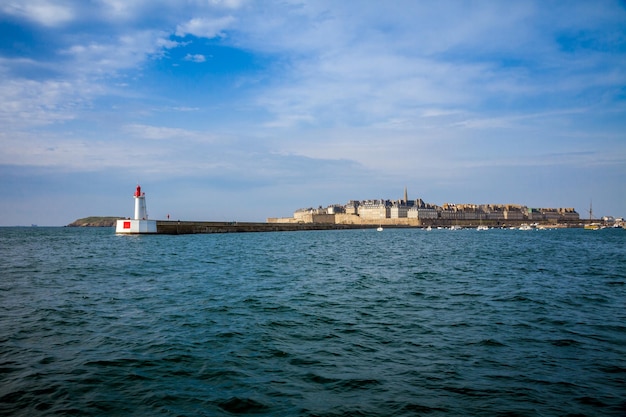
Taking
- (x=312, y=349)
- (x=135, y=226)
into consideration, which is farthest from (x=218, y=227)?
(x=312, y=349)

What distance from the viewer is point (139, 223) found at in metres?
67.9

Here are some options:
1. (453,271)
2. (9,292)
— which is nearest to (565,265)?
(453,271)

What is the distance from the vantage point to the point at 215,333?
10547 millimetres

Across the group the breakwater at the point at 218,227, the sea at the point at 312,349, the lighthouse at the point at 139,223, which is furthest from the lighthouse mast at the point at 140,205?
the sea at the point at 312,349

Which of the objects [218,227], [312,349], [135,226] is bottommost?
[312,349]

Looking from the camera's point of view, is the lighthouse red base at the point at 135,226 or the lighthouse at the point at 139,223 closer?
the lighthouse at the point at 139,223

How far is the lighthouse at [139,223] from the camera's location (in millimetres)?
64750

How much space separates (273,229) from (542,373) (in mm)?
115718

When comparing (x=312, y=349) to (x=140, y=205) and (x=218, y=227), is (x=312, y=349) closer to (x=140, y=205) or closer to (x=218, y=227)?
(x=140, y=205)

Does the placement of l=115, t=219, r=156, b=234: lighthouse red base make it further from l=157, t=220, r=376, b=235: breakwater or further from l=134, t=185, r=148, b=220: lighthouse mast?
l=157, t=220, r=376, b=235: breakwater

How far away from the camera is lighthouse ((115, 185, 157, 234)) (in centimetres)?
6475

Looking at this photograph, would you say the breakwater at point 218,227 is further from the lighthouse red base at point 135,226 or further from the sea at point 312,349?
the sea at point 312,349

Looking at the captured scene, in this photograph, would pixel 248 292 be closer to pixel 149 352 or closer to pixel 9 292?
pixel 149 352

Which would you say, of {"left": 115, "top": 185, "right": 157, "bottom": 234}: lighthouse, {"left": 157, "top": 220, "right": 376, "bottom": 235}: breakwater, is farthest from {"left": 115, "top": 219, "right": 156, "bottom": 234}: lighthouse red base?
{"left": 157, "top": 220, "right": 376, "bottom": 235}: breakwater
